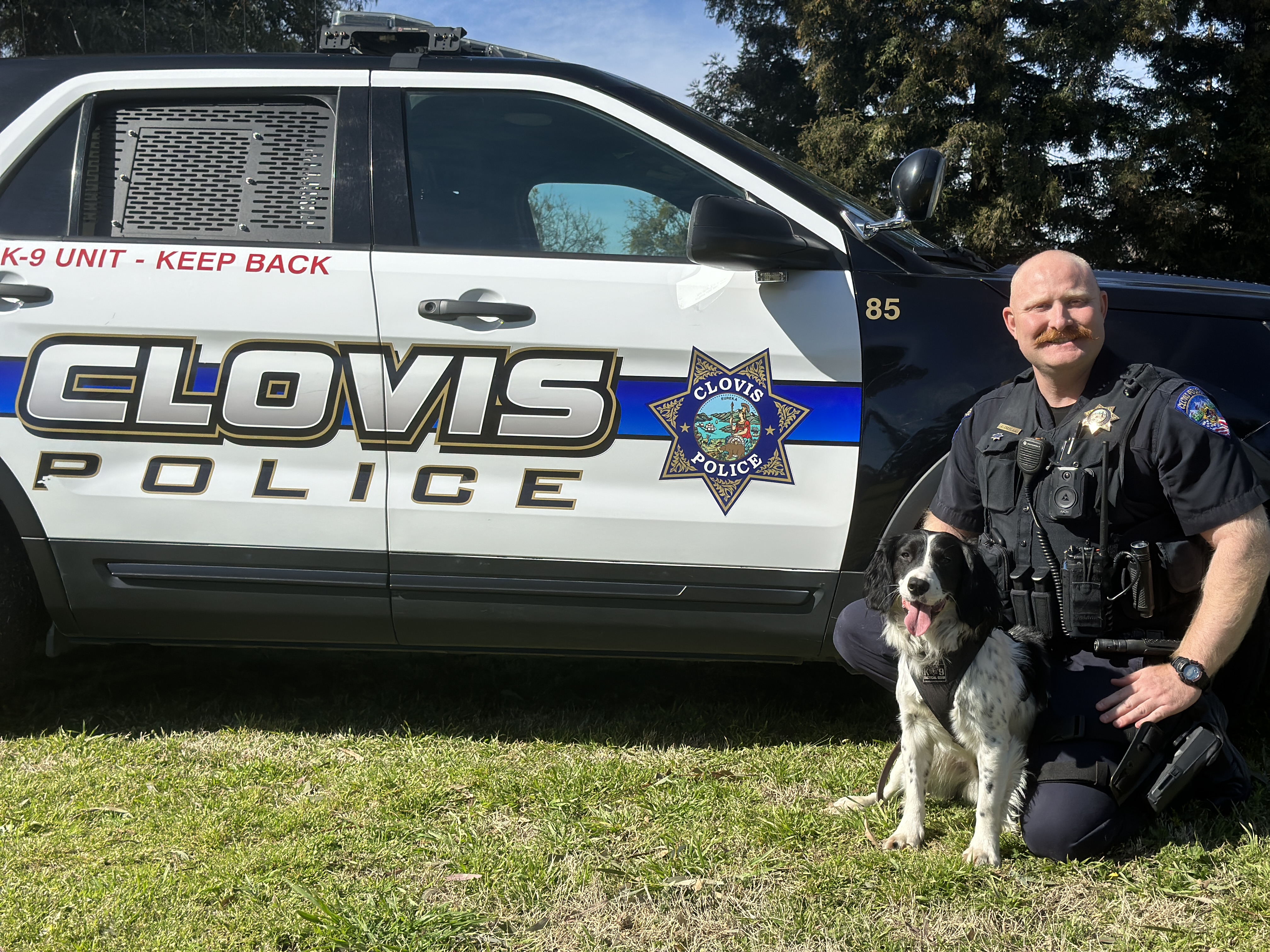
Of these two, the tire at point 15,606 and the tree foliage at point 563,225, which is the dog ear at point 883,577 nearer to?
the tree foliage at point 563,225

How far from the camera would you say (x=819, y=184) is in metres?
3.04

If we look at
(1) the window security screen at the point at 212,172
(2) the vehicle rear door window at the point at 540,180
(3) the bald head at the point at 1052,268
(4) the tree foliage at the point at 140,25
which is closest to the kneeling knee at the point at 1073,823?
(3) the bald head at the point at 1052,268

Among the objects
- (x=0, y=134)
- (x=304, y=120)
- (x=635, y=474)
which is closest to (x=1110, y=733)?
(x=635, y=474)

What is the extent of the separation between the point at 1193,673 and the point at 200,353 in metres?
2.60

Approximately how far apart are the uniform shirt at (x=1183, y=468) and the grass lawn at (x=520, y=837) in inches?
30.1

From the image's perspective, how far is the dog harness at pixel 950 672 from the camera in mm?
2363

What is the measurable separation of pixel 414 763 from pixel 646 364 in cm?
130

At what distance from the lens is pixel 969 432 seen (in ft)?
8.80

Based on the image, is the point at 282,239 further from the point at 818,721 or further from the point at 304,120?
the point at 818,721

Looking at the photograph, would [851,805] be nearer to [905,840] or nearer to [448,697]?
[905,840]

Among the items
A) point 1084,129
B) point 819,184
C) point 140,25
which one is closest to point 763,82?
point 1084,129

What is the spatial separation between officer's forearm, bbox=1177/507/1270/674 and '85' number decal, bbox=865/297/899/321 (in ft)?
3.12

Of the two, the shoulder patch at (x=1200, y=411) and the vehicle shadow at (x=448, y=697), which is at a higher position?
the shoulder patch at (x=1200, y=411)

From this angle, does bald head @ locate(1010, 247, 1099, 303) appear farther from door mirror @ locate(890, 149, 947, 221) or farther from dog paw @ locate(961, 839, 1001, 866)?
dog paw @ locate(961, 839, 1001, 866)
